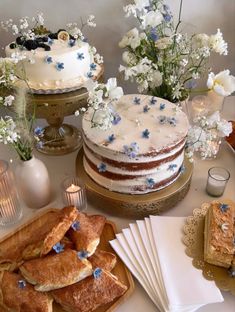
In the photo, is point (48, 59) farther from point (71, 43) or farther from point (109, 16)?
point (109, 16)

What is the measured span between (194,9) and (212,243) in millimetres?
937

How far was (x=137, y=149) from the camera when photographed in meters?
0.82

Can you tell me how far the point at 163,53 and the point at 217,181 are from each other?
42 centimetres

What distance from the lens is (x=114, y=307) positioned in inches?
28.9

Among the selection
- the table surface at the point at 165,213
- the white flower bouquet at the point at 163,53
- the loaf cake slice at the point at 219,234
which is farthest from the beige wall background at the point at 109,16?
the loaf cake slice at the point at 219,234

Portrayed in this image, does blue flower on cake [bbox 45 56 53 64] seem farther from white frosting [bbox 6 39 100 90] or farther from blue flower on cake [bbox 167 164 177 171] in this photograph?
blue flower on cake [bbox 167 164 177 171]

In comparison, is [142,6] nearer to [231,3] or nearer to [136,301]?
[231,3]

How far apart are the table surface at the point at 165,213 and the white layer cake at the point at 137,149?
0.32 feet

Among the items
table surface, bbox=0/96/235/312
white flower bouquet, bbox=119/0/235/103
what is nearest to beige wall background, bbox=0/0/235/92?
white flower bouquet, bbox=119/0/235/103

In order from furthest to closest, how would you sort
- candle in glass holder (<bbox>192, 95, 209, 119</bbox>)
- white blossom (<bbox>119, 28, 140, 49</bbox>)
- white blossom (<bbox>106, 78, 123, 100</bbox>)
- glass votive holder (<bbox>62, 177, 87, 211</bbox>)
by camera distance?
candle in glass holder (<bbox>192, 95, 209, 119</bbox>), white blossom (<bbox>119, 28, 140, 49</bbox>), glass votive holder (<bbox>62, 177, 87, 211</bbox>), white blossom (<bbox>106, 78, 123, 100</bbox>)

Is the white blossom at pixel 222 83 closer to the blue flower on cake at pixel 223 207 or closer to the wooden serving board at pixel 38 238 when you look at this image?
the blue flower on cake at pixel 223 207

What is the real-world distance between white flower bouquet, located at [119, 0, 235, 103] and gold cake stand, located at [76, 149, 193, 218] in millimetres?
301

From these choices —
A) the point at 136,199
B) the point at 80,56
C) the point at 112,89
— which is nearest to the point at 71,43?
the point at 80,56

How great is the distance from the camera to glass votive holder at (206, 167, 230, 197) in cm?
100
